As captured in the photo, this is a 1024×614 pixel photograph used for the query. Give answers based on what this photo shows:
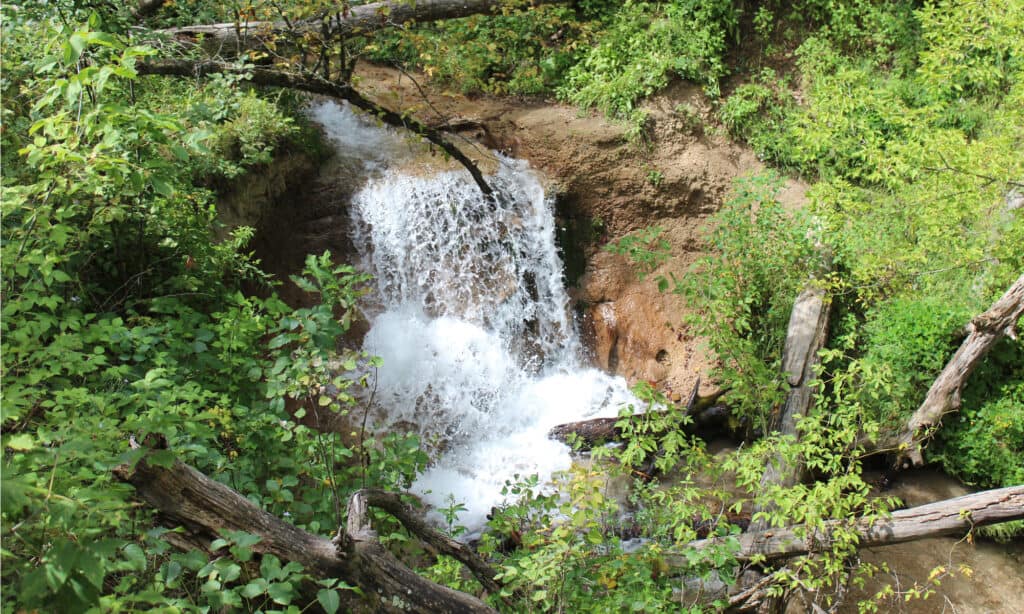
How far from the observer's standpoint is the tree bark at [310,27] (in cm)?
621

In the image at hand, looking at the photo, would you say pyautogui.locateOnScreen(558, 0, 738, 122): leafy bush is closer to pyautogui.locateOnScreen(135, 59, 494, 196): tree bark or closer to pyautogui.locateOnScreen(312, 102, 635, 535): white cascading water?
pyautogui.locateOnScreen(312, 102, 635, 535): white cascading water

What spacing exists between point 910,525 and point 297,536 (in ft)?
12.2

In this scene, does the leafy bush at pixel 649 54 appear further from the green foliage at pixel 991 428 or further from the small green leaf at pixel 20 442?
the small green leaf at pixel 20 442

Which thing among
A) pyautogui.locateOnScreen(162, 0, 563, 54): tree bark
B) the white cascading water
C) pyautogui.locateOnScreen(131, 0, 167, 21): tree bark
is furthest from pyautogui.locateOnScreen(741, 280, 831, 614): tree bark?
pyautogui.locateOnScreen(131, 0, 167, 21): tree bark

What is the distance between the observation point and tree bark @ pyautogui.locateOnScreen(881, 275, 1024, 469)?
5.71 meters

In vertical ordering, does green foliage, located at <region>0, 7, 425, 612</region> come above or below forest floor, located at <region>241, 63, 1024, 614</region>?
above

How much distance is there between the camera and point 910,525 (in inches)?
170

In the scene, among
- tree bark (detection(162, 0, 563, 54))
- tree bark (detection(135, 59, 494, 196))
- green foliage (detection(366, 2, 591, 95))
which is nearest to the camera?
tree bark (detection(135, 59, 494, 196))

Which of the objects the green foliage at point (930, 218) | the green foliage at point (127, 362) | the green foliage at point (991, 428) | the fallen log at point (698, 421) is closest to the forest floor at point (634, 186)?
the fallen log at point (698, 421)

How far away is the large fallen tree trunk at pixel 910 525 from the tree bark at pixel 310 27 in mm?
5210

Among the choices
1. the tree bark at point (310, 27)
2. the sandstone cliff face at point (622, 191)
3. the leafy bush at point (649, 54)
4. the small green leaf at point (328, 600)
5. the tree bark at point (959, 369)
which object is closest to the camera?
the small green leaf at point (328, 600)

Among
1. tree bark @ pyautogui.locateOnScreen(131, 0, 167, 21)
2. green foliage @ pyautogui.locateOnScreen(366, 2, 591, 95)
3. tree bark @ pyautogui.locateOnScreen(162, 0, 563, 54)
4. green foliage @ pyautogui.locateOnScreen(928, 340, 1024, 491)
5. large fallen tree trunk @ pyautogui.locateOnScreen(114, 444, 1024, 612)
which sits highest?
tree bark @ pyautogui.locateOnScreen(131, 0, 167, 21)

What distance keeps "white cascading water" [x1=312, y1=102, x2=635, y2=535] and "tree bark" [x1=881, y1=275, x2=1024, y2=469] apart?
8.97 feet

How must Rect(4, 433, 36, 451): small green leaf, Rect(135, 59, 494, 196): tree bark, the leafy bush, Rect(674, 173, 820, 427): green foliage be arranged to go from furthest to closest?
1. the leafy bush
2. Rect(674, 173, 820, 427): green foliage
3. Rect(135, 59, 494, 196): tree bark
4. Rect(4, 433, 36, 451): small green leaf
